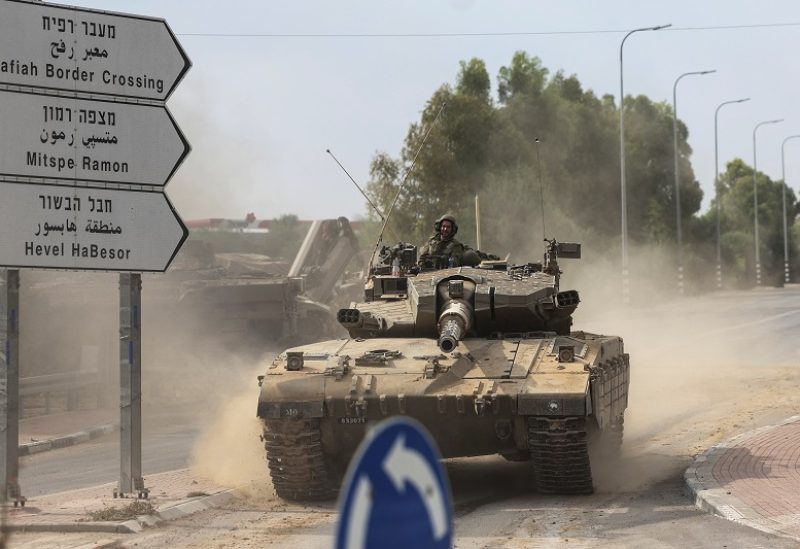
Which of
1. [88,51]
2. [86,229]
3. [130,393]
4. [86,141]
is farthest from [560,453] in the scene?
[88,51]

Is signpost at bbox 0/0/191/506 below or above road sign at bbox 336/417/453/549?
above

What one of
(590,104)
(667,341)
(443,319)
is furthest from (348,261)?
(590,104)

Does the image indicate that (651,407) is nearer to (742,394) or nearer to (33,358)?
(742,394)

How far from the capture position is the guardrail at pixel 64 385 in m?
19.9

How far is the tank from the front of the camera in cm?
1084

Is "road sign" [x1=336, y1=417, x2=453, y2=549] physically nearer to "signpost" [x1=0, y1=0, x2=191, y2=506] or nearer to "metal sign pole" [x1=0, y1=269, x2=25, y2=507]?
"signpost" [x1=0, y1=0, x2=191, y2=506]

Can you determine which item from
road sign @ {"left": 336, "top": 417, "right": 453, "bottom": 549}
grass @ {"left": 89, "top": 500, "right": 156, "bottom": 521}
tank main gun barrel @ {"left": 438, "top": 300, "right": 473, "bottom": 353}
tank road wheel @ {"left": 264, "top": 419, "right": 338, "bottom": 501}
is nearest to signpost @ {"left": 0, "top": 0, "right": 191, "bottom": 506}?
grass @ {"left": 89, "top": 500, "right": 156, "bottom": 521}

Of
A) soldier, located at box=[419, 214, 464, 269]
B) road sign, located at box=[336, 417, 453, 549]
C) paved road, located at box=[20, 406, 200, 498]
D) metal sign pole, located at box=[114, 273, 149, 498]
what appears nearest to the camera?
road sign, located at box=[336, 417, 453, 549]

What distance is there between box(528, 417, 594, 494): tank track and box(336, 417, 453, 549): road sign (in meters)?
7.54

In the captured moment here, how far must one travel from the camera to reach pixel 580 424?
1077cm

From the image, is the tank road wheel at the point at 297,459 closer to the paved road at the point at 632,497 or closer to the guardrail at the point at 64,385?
the paved road at the point at 632,497

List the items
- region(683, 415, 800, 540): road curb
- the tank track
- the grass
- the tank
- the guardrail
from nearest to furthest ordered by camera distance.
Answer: region(683, 415, 800, 540): road curb < the grass < the tank track < the tank < the guardrail

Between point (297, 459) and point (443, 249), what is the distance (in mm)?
3669

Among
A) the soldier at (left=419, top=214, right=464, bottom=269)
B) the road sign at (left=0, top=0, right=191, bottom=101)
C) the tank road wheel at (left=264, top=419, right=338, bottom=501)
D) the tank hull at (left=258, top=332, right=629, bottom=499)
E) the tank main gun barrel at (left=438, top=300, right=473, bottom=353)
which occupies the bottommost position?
the tank road wheel at (left=264, top=419, right=338, bottom=501)
